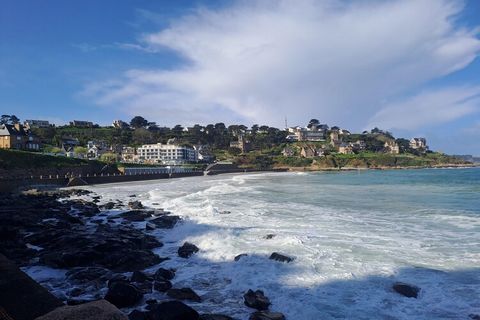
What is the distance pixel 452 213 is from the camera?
76.0ft

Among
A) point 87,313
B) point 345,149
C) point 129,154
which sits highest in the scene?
point 345,149

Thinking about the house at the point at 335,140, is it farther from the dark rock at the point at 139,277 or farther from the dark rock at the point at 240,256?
the dark rock at the point at 139,277

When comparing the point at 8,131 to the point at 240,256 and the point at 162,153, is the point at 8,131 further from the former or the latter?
the point at 240,256

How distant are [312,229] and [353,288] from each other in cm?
770

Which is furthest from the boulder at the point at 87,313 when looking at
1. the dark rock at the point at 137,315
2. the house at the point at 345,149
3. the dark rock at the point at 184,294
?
the house at the point at 345,149

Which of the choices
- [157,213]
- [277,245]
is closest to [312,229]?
[277,245]

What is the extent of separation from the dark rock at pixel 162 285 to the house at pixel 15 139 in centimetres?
7141

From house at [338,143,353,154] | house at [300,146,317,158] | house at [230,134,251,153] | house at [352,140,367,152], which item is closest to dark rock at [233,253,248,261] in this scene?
house at [230,134,251,153]

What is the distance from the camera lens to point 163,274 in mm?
11414

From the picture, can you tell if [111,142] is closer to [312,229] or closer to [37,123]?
[37,123]

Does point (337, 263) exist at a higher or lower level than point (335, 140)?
lower

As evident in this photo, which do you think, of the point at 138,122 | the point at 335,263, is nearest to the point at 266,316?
the point at 335,263

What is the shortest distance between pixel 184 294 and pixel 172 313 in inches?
88.6

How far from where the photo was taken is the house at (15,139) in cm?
7200
